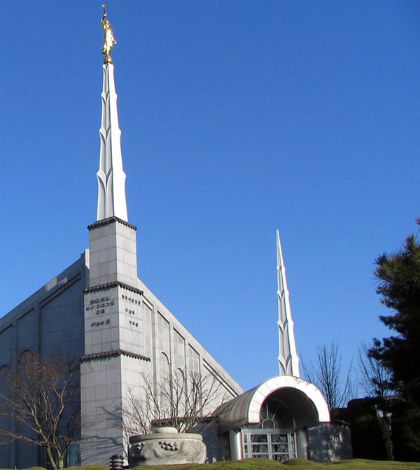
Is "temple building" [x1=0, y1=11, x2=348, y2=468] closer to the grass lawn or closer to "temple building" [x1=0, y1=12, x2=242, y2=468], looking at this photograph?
"temple building" [x1=0, y1=12, x2=242, y2=468]

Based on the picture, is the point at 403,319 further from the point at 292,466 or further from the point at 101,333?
the point at 101,333

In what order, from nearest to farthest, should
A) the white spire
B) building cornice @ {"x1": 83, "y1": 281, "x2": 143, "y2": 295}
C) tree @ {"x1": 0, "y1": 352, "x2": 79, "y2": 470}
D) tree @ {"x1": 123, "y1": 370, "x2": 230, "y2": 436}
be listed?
tree @ {"x1": 123, "y1": 370, "x2": 230, "y2": 436}
building cornice @ {"x1": 83, "y1": 281, "x2": 143, "y2": 295}
tree @ {"x1": 0, "y1": 352, "x2": 79, "y2": 470}
the white spire

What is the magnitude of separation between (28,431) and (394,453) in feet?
64.5

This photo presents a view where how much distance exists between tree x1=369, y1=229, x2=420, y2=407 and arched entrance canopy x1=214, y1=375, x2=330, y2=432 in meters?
4.39

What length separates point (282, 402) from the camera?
3828cm

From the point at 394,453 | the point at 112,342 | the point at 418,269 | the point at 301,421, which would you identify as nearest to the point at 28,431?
the point at 112,342

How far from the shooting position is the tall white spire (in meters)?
54.5

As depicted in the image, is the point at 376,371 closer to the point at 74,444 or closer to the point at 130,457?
the point at 74,444

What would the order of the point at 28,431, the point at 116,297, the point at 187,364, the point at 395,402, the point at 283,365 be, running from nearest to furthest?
the point at 395,402
the point at 116,297
the point at 28,431
the point at 187,364
the point at 283,365

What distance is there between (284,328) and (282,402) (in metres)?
17.4

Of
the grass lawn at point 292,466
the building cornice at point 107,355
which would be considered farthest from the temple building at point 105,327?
the grass lawn at point 292,466

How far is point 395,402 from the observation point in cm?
3453

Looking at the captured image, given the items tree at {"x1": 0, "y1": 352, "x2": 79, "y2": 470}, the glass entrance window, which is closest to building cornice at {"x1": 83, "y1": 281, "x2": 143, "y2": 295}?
tree at {"x1": 0, "y1": 352, "x2": 79, "y2": 470}

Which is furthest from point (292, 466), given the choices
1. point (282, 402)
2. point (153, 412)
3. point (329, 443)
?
point (329, 443)
